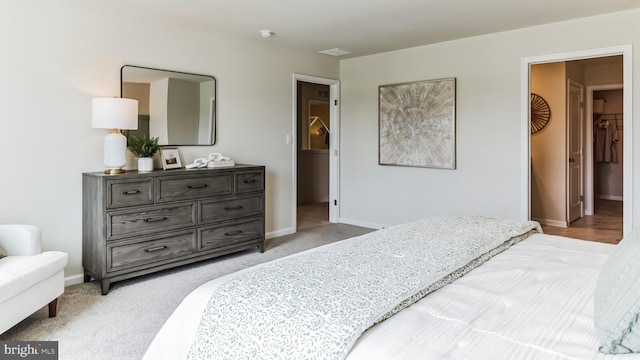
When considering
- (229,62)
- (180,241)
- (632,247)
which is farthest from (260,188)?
(632,247)

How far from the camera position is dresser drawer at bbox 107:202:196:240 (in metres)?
3.16

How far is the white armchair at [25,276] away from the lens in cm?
220

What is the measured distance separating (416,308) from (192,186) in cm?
273

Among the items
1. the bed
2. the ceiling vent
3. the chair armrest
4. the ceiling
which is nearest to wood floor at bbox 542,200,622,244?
the ceiling

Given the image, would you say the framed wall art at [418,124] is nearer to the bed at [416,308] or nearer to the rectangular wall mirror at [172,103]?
the rectangular wall mirror at [172,103]

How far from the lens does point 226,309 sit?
1313mm

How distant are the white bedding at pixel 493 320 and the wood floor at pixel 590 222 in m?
3.60

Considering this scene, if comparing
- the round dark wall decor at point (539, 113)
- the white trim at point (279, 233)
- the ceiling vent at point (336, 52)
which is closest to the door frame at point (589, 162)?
the round dark wall decor at point (539, 113)

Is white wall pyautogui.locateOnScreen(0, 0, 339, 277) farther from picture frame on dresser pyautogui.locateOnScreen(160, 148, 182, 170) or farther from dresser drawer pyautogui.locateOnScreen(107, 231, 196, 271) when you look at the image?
dresser drawer pyautogui.locateOnScreen(107, 231, 196, 271)

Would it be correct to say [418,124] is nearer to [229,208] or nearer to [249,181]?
[249,181]

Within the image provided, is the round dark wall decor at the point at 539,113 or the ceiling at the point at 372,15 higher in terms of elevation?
the ceiling at the point at 372,15

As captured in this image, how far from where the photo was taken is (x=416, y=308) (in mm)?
1278

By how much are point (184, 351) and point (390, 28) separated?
3.64m

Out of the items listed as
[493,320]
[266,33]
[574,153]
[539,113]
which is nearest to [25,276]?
[493,320]
